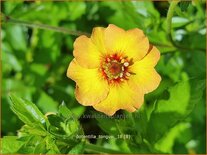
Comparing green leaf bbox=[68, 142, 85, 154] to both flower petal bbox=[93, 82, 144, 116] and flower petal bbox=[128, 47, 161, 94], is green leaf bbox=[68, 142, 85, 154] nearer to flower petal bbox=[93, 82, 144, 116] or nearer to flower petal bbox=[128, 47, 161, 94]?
flower petal bbox=[93, 82, 144, 116]

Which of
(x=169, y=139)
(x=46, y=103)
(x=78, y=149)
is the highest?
(x=78, y=149)

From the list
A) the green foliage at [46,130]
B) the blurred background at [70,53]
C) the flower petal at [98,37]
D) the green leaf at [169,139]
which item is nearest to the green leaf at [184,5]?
the flower petal at [98,37]

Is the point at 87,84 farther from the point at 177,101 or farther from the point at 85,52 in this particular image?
the point at 177,101

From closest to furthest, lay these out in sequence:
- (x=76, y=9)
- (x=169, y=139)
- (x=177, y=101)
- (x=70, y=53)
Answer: (x=177, y=101), (x=169, y=139), (x=76, y=9), (x=70, y=53)

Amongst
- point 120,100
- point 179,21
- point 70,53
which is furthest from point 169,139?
point 70,53

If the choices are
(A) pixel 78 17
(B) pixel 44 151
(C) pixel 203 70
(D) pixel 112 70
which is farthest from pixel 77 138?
(A) pixel 78 17

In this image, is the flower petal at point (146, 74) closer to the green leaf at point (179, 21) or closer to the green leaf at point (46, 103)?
the green leaf at point (179, 21)

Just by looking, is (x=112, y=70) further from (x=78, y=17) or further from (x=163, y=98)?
(x=78, y=17)
